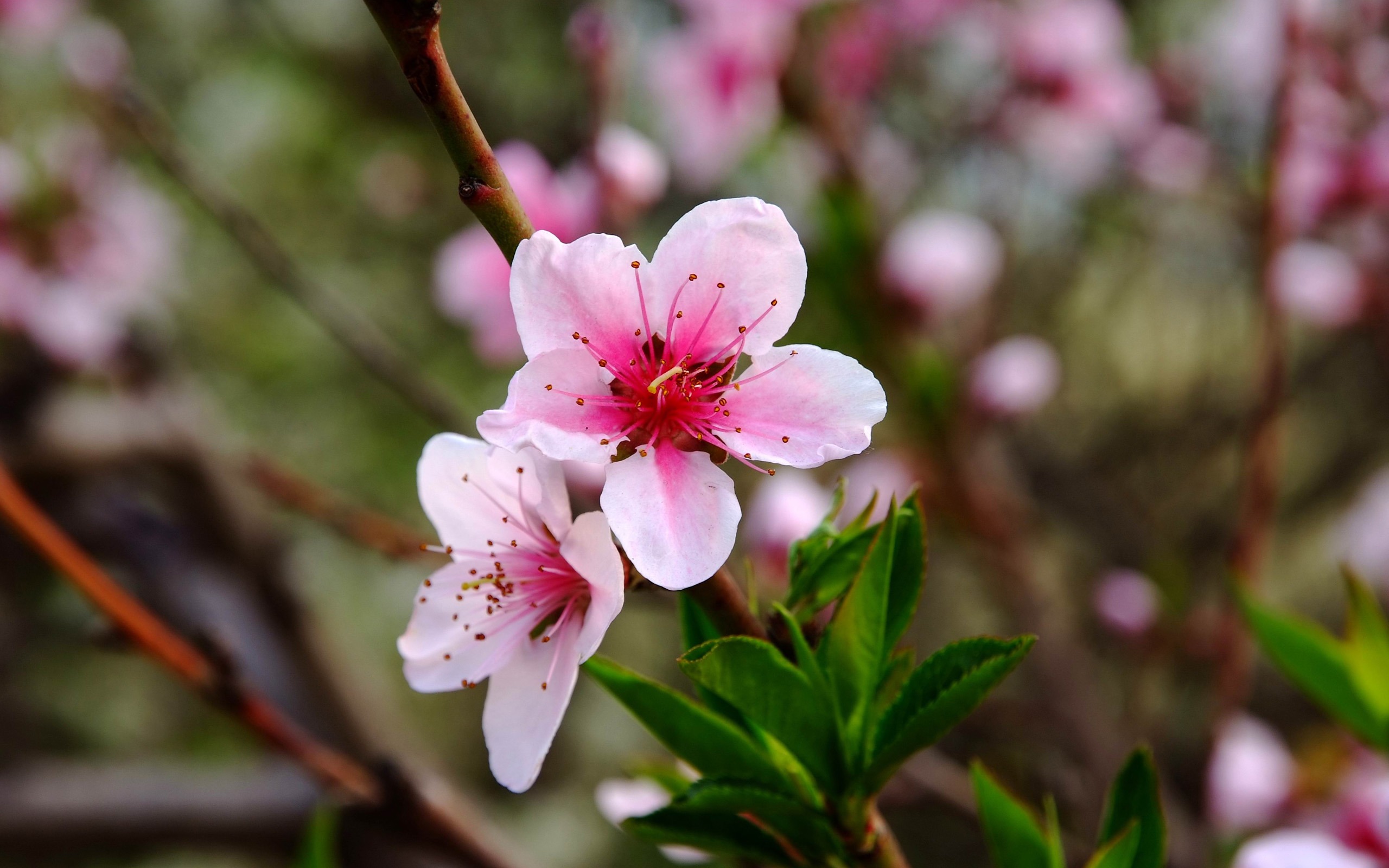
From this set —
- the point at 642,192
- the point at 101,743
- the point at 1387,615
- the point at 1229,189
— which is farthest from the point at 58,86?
the point at 1387,615

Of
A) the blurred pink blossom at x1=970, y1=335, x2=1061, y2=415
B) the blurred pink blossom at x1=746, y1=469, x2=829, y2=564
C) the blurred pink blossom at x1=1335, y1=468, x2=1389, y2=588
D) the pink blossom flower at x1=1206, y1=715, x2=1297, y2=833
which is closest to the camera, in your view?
the blurred pink blossom at x1=746, y1=469, x2=829, y2=564

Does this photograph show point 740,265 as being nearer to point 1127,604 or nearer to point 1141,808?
point 1141,808

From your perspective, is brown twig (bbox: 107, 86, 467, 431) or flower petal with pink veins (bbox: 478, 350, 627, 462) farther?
brown twig (bbox: 107, 86, 467, 431)

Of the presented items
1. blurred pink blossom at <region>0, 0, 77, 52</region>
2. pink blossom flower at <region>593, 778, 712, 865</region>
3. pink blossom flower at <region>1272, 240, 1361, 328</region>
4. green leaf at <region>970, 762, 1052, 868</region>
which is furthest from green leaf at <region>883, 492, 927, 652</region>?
blurred pink blossom at <region>0, 0, 77, 52</region>

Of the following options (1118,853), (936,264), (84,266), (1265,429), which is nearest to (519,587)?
(1118,853)

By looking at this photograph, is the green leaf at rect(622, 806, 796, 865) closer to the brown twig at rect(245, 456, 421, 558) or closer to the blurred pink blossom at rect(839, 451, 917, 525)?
the brown twig at rect(245, 456, 421, 558)

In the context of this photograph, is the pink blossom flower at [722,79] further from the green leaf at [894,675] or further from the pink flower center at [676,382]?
the green leaf at [894,675]

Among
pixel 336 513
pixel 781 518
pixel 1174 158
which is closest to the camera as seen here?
pixel 336 513

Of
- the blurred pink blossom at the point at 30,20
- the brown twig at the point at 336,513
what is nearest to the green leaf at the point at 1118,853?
the brown twig at the point at 336,513
